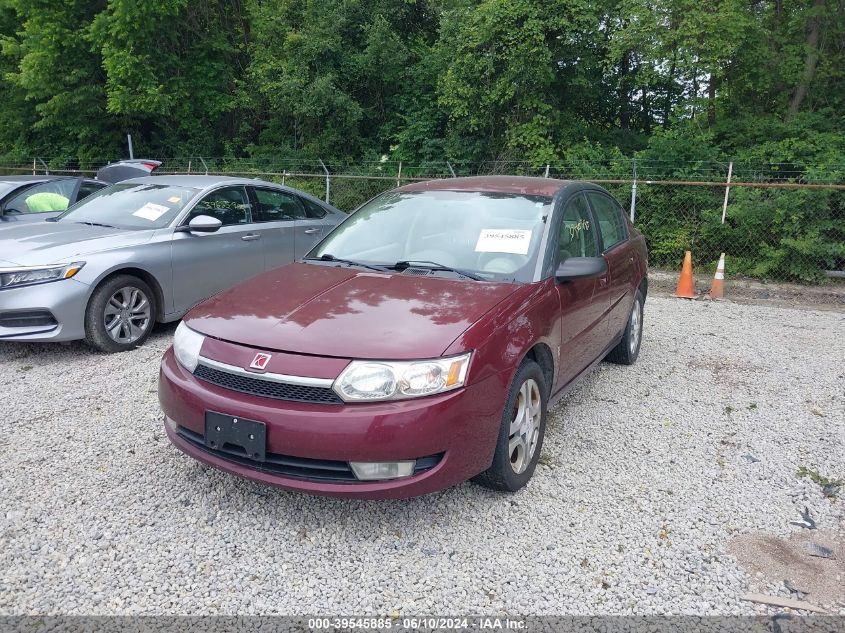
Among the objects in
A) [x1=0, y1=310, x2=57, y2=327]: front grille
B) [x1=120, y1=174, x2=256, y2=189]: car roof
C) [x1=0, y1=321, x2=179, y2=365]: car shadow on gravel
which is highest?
[x1=120, y1=174, x2=256, y2=189]: car roof

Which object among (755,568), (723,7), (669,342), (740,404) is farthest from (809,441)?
(723,7)

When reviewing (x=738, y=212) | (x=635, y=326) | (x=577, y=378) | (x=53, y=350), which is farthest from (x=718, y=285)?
(x=53, y=350)

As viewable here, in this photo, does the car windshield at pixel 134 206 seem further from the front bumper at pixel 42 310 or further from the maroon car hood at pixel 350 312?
the maroon car hood at pixel 350 312

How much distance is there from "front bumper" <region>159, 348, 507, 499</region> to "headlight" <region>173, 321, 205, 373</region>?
176mm

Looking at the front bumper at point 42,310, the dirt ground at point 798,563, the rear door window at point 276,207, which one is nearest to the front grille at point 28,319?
the front bumper at point 42,310

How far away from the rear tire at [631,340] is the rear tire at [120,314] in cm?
426

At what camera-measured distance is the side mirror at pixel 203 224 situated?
599 centimetres

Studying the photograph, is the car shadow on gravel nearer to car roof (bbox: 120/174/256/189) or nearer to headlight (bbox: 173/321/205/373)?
car roof (bbox: 120/174/256/189)

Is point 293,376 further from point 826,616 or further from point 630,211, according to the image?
point 630,211

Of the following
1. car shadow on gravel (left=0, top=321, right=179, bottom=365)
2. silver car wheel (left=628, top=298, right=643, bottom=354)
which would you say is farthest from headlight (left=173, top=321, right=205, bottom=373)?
silver car wheel (left=628, top=298, right=643, bottom=354)

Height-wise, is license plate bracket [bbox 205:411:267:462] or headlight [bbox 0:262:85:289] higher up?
headlight [bbox 0:262:85:289]

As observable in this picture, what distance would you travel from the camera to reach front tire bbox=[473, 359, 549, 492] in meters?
3.17

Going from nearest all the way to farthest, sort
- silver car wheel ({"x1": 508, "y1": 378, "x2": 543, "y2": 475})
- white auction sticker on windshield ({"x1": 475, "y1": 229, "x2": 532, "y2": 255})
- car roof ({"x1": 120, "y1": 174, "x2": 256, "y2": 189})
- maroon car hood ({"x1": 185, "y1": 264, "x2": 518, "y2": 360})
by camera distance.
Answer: maroon car hood ({"x1": 185, "y1": 264, "x2": 518, "y2": 360}), silver car wheel ({"x1": 508, "y1": 378, "x2": 543, "y2": 475}), white auction sticker on windshield ({"x1": 475, "y1": 229, "x2": 532, "y2": 255}), car roof ({"x1": 120, "y1": 174, "x2": 256, "y2": 189})

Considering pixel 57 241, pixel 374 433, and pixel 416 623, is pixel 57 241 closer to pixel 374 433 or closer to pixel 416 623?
pixel 374 433
